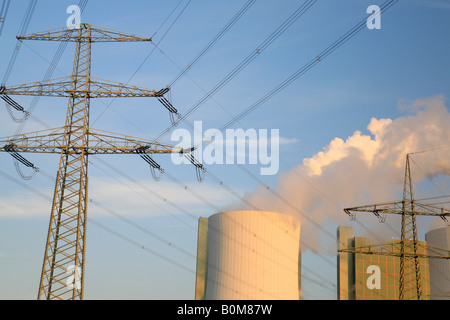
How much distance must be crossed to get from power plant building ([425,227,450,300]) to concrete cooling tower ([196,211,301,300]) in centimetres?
2578

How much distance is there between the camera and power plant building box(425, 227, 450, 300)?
72125 mm

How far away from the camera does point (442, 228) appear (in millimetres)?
77000

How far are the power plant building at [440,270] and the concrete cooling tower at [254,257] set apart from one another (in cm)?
2578

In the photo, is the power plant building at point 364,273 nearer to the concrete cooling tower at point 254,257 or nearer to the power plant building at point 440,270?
the power plant building at point 440,270

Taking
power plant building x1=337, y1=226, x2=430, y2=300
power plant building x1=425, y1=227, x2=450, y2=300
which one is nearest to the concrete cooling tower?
power plant building x1=337, y1=226, x2=430, y2=300

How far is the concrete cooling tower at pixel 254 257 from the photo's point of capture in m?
53.1

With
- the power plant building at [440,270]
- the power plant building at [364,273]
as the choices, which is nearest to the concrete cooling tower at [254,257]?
the power plant building at [364,273]

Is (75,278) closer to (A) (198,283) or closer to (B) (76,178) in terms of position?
(B) (76,178)

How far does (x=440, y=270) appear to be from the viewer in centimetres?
7425

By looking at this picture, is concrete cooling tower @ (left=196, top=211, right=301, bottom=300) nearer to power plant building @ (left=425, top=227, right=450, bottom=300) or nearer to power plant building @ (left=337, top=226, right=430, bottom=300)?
power plant building @ (left=337, top=226, right=430, bottom=300)

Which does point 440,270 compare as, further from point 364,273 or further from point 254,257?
point 254,257
